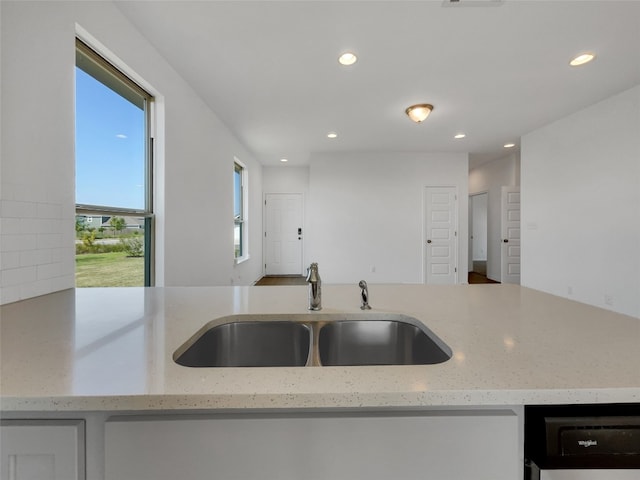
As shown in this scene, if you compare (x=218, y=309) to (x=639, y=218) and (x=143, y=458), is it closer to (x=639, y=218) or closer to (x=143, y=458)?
(x=143, y=458)

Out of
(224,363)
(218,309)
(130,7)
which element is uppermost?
(130,7)

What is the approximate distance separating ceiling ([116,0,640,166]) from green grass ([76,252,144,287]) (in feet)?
5.55

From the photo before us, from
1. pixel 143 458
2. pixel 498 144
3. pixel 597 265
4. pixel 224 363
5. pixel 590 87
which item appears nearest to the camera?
pixel 143 458

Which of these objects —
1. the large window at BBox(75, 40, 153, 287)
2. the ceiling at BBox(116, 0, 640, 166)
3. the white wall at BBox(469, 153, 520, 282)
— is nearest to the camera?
the large window at BBox(75, 40, 153, 287)

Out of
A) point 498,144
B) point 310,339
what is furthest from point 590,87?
point 310,339

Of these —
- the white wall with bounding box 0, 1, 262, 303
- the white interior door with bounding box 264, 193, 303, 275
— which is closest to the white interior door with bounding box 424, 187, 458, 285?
the white interior door with bounding box 264, 193, 303, 275

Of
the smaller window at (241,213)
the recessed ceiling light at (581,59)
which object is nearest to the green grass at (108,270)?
the smaller window at (241,213)

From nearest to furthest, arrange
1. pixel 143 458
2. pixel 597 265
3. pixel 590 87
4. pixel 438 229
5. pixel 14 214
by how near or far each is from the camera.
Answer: pixel 143 458 → pixel 14 214 → pixel 590 87 → pixel 597 265 → pixel 438 229

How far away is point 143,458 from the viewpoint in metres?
0.50

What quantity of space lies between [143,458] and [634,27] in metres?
3.62

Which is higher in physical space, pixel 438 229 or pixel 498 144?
pixel 498 144

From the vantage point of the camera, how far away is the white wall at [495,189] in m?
5.58

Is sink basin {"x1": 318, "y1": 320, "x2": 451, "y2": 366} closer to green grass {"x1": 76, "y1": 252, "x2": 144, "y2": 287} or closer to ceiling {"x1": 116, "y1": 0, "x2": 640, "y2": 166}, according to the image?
green grass {"x1": 76, "y1": 252, "x2": 144, "y2": 287}

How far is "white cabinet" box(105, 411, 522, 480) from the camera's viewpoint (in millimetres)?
508
